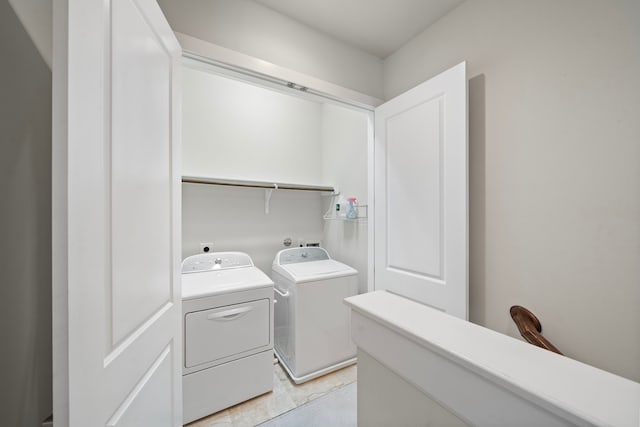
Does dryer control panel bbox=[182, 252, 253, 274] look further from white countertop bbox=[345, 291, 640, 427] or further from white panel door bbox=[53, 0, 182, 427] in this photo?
white countertop bbox=[345, 291, 640, 427]

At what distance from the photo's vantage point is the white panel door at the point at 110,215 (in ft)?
1.81

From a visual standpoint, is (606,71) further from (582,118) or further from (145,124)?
(145,124)

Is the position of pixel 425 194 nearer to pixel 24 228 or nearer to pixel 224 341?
pixel 224 341

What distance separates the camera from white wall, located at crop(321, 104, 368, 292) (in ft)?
7.63

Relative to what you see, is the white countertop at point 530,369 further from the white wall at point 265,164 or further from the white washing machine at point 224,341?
the white wall at point 265,164

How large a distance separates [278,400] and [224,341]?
0.63m

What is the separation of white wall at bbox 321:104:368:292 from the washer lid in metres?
0.22

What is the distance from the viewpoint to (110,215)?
66cm

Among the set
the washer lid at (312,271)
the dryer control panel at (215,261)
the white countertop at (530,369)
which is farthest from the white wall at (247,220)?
the white countertop at (530,369)

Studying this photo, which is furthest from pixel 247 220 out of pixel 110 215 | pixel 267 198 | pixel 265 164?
pixel 110 215

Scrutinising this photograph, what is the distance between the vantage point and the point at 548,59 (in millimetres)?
1136

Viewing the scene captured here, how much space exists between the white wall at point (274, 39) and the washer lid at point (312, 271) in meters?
1.58

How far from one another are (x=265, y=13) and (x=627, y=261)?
2.28 metres

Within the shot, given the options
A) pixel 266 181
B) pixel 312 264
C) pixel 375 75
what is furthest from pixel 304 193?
pixel 375 75
